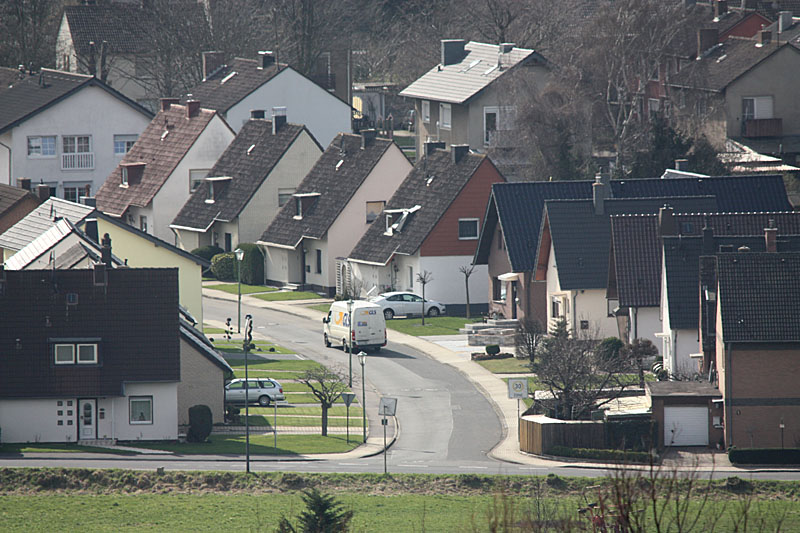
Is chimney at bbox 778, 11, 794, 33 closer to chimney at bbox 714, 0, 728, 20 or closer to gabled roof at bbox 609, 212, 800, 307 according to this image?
chimney at bbox 714, 0, 728, 20

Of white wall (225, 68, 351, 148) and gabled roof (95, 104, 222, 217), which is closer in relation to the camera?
gabled roof (95, 104, 222, 217)

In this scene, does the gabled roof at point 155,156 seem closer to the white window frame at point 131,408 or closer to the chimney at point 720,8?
the white window frame at point 131,408

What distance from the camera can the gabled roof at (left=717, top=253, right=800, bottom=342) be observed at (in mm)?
45375

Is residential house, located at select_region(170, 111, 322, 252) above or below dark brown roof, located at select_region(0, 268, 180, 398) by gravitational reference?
above

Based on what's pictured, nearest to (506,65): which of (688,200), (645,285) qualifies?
(688,200)

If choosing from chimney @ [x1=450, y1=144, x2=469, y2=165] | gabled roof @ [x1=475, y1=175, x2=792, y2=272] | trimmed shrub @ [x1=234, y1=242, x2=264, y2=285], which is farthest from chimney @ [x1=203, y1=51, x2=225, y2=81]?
gabled roof @ [x1=475, y1=175, x2=792, y2=272]

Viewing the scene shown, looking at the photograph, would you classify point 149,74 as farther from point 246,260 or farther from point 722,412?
point 722,412

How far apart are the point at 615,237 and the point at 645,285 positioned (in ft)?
7.58

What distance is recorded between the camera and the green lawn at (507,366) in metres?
57.5

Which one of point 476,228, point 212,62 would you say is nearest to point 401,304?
point 476,228

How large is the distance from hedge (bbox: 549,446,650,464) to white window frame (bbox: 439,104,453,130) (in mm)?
50301

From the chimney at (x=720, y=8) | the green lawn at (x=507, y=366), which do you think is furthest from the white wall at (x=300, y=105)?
the green lawn at (x=507, y=366)

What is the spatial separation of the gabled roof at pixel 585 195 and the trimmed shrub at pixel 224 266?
18102 mm

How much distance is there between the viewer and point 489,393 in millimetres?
54375
